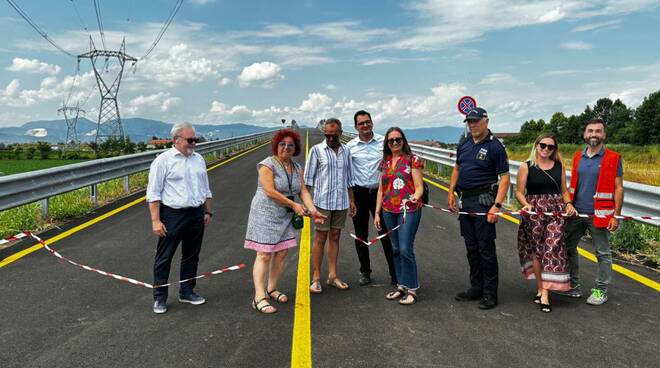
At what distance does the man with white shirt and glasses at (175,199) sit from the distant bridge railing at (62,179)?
3855mm

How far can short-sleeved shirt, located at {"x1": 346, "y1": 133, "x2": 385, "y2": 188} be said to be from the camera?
208 inches

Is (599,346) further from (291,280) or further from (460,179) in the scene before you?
(291,280)

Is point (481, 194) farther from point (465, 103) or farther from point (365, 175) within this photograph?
point (465, 103)

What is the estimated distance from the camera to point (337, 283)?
5254 mm

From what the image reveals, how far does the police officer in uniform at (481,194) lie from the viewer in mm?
4676

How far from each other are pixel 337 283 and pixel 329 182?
107cm

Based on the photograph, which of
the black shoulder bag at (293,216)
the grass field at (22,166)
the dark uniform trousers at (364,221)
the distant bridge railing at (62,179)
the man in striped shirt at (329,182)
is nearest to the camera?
the black shoulder bag at (293,216)

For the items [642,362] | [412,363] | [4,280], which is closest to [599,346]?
[642,362]

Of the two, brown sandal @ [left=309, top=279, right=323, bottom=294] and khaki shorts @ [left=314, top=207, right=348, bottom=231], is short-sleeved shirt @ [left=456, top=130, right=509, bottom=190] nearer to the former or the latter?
khaki shorts @ [left=314, top=207, right=348, bottom=231]

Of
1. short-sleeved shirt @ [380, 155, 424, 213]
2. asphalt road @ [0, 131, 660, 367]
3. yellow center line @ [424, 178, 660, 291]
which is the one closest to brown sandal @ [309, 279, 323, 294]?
asphalt road @ [0, 131, 660, 367]

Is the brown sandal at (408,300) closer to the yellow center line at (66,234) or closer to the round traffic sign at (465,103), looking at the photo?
the yellow center line at (66,234)

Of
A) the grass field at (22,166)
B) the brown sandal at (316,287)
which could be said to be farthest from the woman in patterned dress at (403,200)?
the grass field at (22,166)

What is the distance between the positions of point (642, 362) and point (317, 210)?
2963mm

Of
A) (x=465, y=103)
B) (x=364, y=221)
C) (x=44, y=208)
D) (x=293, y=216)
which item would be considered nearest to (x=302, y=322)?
(x=293, y=216)
